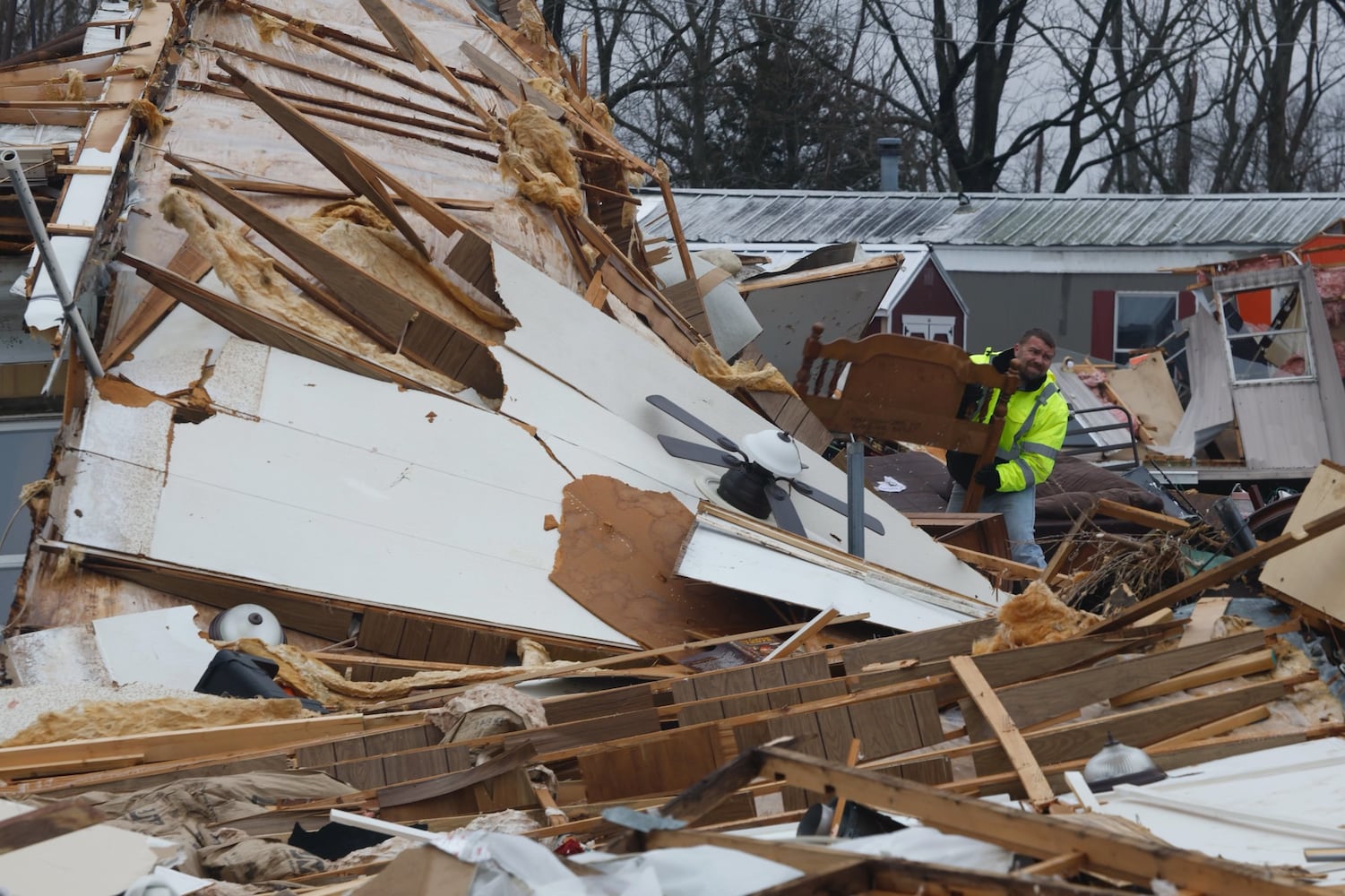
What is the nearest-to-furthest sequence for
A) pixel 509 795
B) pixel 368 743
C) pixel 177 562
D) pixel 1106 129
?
pixel 509 795 < pixel 368 743 < pixel 177 562 < pixel 1106 129

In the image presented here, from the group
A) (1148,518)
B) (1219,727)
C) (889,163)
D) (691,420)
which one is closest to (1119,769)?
(1219,727)

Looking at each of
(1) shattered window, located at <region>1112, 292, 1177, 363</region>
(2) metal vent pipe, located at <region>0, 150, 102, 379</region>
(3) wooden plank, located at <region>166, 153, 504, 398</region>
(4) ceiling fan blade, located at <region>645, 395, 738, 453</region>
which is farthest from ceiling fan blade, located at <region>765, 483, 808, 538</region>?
(1) shattered window, located at <region>1112, 292, 1177, 363</region>

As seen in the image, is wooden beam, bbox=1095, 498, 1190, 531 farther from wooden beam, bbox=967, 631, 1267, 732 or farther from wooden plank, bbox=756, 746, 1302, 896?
wooden plank, bbox=756, 746, 1302, 896

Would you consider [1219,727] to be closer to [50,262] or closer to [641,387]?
[641,387]

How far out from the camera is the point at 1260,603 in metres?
5.41

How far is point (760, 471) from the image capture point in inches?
279

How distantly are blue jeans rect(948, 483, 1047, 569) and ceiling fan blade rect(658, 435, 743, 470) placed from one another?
197 cm

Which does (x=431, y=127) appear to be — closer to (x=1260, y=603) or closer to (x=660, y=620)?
(x=660, y=620)

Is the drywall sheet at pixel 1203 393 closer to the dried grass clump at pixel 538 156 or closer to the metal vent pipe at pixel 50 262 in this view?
the dried grass clump at pixel 538 156

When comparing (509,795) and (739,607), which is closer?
(509,795)

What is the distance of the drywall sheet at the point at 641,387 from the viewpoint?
24.0ft

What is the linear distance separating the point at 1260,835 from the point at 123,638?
4.15 m

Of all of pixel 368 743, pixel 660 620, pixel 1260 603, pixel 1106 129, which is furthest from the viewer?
pixel 1106 129

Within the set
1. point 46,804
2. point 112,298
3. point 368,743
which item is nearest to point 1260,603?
point 368,743
